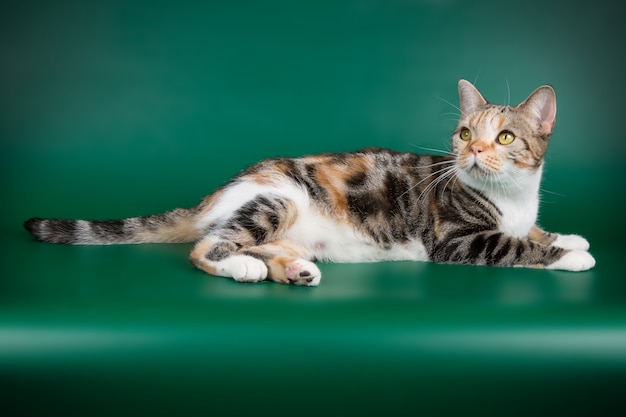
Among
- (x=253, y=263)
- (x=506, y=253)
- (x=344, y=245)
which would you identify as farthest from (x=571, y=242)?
(x=253, y=263)

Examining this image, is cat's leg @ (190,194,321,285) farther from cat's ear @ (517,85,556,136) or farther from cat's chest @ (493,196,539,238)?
cat's ear @ (517,85,556,136)

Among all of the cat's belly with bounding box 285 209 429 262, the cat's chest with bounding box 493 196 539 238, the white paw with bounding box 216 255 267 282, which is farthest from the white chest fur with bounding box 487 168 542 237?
the white paw with bounding box 216 255 267 282

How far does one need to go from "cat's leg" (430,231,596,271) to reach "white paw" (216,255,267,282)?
0.86 meters

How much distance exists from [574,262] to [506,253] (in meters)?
0.27

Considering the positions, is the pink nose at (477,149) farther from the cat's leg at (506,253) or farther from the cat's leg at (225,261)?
the cat's leg at (225,261)

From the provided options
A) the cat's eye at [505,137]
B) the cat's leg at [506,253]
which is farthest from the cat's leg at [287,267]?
the cat's eye at [505,137]

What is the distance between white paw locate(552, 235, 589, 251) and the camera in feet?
11.1

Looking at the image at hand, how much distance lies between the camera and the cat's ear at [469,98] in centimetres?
338

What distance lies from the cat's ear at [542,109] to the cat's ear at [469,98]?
0.22 metres

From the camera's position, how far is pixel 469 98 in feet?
11.2

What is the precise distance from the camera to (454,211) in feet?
10.9

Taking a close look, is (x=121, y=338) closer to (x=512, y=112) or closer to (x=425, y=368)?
(x=425, y=368)

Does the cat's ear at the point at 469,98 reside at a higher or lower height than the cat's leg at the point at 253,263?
higher

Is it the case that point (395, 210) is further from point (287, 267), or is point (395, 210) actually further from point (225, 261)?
point (225, 261)
